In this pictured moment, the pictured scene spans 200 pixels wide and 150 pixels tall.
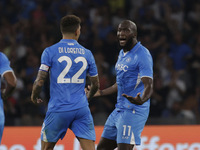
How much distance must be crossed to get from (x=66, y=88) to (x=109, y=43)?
6153 mm

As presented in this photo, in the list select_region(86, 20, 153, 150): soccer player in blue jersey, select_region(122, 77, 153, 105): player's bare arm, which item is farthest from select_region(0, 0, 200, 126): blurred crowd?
select_region(122, 77, 153, 105): player's bare arm

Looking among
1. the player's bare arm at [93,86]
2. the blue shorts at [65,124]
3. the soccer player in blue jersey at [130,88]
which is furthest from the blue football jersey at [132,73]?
the blue shorts at [65,124]

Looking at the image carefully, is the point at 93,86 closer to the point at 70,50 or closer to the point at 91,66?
the point at 91,66

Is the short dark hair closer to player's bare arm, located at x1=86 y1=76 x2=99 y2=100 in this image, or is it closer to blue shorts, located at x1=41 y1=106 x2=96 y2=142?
player's bare arm, located at x1=86 y1=76 x2=99 y2=100

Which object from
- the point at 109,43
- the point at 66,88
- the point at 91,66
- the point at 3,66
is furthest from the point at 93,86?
the point at 109,43

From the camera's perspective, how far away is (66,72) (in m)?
5.85

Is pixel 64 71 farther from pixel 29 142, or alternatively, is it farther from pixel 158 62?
pixel 158 62

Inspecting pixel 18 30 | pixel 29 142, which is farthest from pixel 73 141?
pixel 18 30

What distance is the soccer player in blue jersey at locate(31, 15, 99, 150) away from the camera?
586cm

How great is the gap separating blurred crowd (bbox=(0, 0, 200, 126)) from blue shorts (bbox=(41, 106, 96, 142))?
4019 mm

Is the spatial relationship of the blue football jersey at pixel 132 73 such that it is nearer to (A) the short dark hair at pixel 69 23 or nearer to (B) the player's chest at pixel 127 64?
(B) the player's chest at pixel 127 64

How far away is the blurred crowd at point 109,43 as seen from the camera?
10.5 meters

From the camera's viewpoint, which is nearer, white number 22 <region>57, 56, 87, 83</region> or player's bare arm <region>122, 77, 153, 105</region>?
player's bare arm <region>122, 77, 153, 105</region>

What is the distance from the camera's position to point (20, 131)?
862 centimetres
